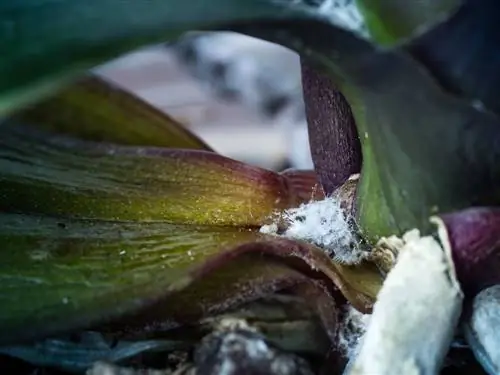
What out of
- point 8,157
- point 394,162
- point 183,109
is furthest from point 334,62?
point 183,109

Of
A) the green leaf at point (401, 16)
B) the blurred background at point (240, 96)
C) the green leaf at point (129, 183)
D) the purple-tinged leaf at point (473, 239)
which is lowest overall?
the purple-tinged leaf at point (473, 239)

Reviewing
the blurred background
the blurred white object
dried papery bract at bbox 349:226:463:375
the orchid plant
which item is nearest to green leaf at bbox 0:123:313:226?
the orchid plant

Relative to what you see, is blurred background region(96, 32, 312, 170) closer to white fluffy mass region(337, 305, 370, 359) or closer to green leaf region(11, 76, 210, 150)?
green leaf region(11, 76, 210, 150)

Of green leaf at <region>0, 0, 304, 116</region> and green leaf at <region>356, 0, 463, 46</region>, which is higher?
green leaf at <region>356, 0, 463, 46</region>

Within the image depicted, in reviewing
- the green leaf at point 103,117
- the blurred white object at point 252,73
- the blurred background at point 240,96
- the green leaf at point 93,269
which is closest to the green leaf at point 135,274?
the green leaf at point 93,269

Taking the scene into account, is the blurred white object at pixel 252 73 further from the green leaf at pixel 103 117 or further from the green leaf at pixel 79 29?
the green leaf at pixel 79 29

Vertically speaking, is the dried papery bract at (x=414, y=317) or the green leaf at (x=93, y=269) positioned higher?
the green leaf at (x=93, y=269)

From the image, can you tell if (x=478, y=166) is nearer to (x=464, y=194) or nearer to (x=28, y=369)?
(x=464, y=194)
